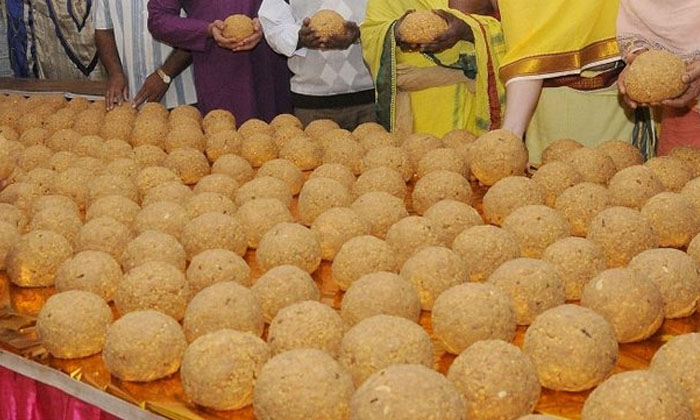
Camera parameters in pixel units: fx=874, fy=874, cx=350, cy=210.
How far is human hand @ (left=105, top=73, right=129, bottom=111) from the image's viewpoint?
3.86m

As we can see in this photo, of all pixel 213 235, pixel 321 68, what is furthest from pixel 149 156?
pixel 321 68

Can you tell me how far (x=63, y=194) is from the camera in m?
2.30

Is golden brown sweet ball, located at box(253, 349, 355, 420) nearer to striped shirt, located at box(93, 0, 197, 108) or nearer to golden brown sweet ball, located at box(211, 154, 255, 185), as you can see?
golden brown sweet ball, located at box(211, 154, 255, 185)

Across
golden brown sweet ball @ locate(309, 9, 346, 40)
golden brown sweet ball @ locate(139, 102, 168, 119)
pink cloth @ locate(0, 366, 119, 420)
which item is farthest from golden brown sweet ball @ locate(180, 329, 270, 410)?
golden brown sweet ball @ locate(309, 9, 346, 40)

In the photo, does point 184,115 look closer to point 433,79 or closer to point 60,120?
point 60,120

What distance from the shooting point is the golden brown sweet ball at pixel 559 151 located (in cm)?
245

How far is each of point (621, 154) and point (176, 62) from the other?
2316 millimetres

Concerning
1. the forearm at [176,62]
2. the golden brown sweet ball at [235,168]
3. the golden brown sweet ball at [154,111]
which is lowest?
the forearm at [176,62]

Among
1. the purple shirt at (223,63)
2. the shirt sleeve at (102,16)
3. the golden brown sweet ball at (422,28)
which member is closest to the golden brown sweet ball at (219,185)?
the golden brown sweet ball at (422,28)

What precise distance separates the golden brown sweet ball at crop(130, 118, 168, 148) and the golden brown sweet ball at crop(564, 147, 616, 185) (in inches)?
51.4

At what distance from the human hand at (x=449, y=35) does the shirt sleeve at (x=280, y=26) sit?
698mm

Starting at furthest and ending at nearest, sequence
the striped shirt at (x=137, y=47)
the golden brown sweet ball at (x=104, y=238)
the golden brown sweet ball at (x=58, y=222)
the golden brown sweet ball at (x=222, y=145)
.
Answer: the striped shirt at (x=137, y=47)
the golden brown sweet ball at (x=222, y=145)
the golden brown sweet ball at (x=58, y=222)
the golden brown sweet ball at (x=104, y=238)

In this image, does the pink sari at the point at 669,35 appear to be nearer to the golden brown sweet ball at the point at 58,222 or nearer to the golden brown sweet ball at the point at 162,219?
the golden brown sweet ball at the point at 162,219

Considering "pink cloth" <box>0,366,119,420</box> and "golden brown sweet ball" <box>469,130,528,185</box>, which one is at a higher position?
"golden brown sweet ball" <box>469,130,528,185</box>
